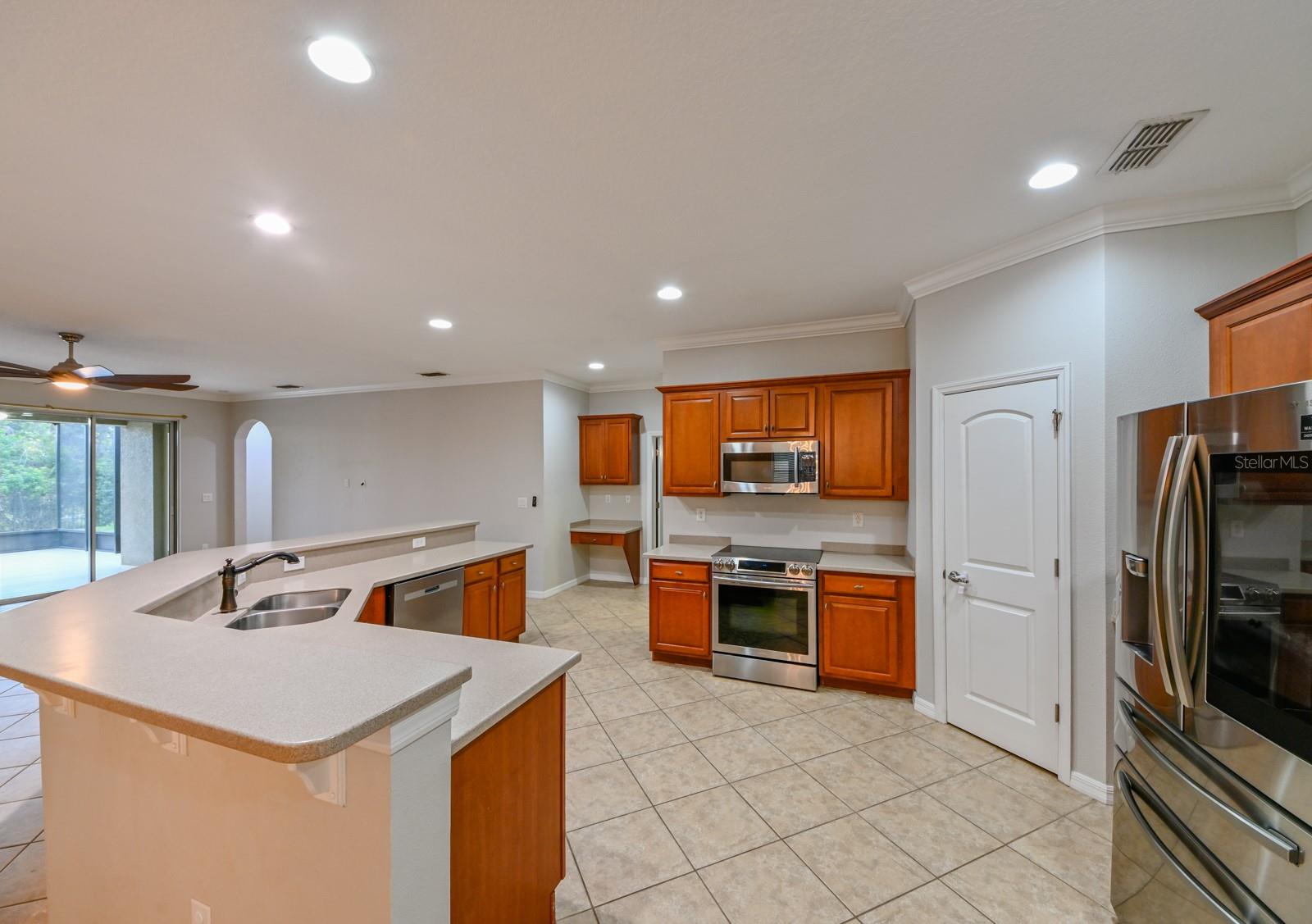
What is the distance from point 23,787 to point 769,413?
4569mm

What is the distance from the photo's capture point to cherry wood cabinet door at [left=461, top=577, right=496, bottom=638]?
3.78 meters

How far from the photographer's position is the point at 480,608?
3912 millimetres

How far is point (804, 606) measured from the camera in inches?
139

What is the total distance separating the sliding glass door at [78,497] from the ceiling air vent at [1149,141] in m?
9.62

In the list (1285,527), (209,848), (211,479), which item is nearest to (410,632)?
(209,848)

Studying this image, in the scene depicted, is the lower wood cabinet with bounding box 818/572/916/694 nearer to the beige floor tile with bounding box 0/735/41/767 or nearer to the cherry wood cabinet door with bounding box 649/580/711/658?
the cherry wood cabinet door with bounding box 649/580/711/658

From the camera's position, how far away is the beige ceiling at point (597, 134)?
1.29 metres

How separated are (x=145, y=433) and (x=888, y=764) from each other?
9363 millimetres

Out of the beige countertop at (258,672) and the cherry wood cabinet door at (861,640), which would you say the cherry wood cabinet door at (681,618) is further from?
the beige countertop at (258,672)

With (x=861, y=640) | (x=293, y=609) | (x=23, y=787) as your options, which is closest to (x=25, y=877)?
(x=23, y=787)

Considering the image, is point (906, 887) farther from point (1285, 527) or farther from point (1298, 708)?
point (1285, 527)

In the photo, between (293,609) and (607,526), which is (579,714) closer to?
(293,609)

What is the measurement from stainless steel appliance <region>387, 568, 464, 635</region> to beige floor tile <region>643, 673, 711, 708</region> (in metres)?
1.38

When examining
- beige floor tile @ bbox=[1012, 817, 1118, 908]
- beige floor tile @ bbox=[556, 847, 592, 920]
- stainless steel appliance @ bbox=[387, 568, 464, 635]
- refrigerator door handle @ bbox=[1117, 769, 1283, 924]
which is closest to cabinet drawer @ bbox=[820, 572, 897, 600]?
beige floor tile @ bbox=[1012, 817, 1118, 908]
